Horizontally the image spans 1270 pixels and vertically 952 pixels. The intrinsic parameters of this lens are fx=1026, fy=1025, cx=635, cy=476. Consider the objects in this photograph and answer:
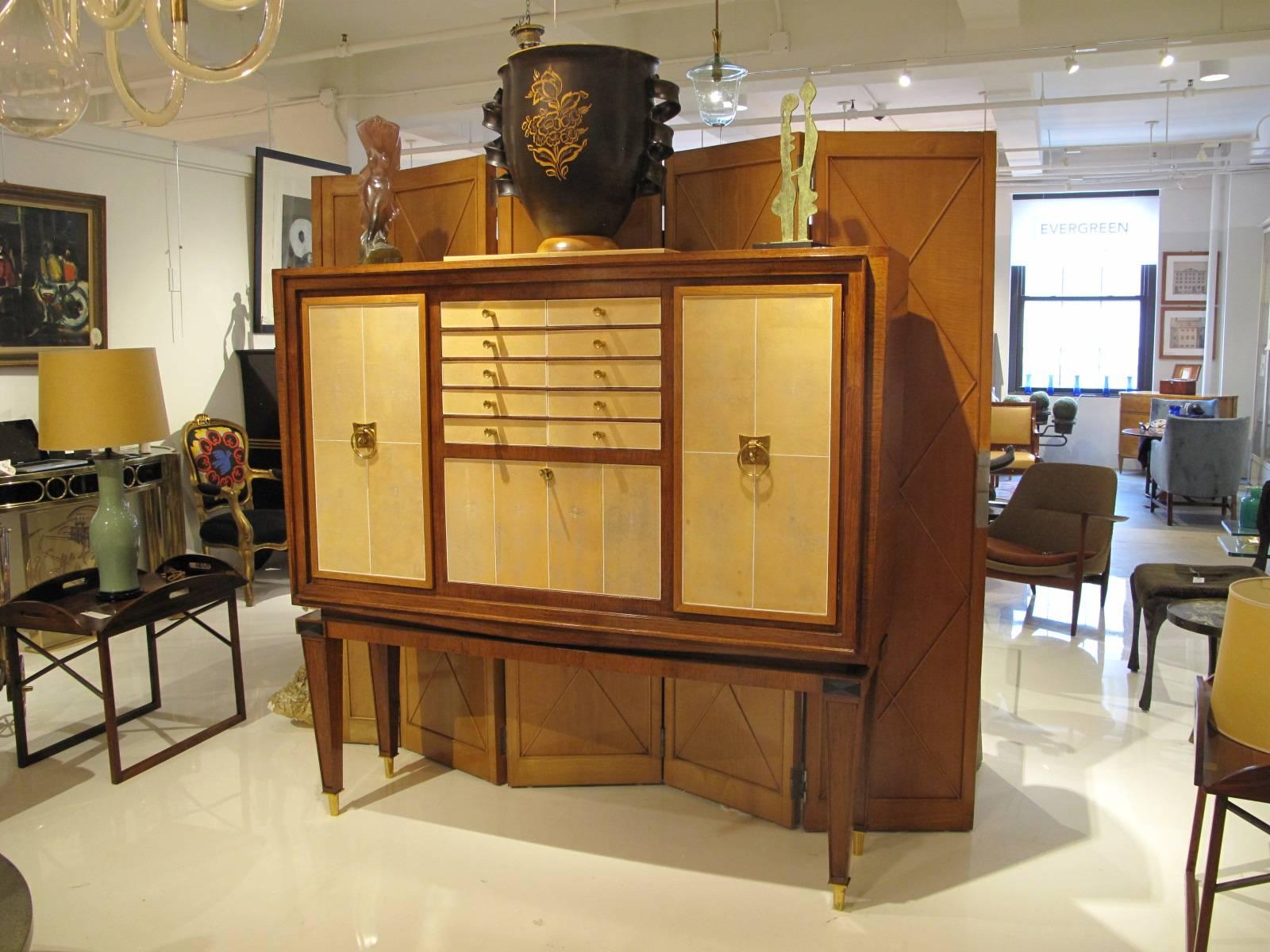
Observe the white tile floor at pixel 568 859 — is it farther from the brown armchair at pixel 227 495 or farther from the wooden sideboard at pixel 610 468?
the brown armchair at pixel 227 495

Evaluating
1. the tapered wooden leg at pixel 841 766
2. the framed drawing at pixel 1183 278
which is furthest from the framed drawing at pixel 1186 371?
the tapered wooden leg at pixel 841 766

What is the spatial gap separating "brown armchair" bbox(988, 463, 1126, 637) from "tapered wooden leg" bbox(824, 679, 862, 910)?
286 centimetres

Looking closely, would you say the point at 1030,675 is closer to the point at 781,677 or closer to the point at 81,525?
the point at 781,677

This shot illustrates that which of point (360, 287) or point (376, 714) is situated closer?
point (360, 287)

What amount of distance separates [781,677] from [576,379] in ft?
3.09

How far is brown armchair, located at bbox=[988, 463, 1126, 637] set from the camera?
5.10 m

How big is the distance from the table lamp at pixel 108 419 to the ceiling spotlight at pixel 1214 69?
751 centimetres

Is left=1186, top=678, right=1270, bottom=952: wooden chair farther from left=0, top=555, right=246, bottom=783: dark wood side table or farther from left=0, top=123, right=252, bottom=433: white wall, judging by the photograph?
left=0, top=123, right=252, bottom=433: white wall

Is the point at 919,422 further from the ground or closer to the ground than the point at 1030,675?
further from the ground

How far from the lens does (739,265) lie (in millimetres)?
2520

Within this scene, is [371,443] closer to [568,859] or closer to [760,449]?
[760,449]

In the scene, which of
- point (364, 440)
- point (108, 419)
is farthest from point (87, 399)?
point (364, 440)

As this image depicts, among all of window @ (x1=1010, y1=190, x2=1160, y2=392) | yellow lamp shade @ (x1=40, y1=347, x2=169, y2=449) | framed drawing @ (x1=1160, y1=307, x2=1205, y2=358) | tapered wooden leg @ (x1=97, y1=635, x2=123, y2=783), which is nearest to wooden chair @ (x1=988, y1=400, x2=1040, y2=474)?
window @ (x1=1010, y1=190, x2=1160, y2=392)

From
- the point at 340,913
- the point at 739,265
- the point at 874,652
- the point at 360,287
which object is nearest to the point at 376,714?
the point at 340,913
